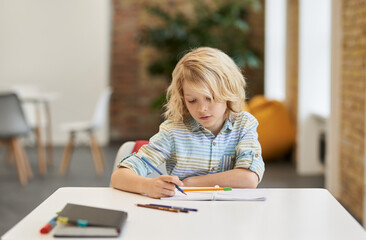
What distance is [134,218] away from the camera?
4.25 ft

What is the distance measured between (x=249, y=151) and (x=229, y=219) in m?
0.46

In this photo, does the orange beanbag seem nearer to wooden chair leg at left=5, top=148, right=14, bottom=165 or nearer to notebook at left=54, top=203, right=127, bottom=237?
wooden chair leg at left=5, top=148, right=14, bottom=165

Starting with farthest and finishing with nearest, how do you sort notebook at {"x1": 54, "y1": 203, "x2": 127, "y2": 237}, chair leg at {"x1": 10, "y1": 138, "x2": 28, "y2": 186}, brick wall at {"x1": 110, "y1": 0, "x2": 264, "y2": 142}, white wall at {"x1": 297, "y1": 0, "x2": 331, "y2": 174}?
brick wall at {"x1": 110, "y1": 0, "x2": 264, "y2": 142}
white wall at {"x1": 297, "y1": 0, "x2": 331, "y2": 174}
chair leg at {"x1": 10, "y1": 138, "x2": 28, "y2": 186}
notebook at {"x1": 54, "y1": 203, "x2": 127, "y2": 237}

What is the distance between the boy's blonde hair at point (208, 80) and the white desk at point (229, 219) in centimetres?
34

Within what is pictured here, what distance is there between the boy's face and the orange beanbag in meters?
4.04

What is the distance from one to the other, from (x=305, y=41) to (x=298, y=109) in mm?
639

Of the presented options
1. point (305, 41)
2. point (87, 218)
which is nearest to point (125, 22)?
point (305, 41)

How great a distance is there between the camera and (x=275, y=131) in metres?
5.77

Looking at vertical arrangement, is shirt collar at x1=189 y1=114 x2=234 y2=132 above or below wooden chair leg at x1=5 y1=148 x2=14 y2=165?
above

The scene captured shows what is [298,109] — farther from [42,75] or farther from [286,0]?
[42,75]

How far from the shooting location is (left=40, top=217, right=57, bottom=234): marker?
3.88 feet

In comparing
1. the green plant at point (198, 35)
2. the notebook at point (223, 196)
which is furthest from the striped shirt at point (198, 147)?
the green plant at point (198, 35)

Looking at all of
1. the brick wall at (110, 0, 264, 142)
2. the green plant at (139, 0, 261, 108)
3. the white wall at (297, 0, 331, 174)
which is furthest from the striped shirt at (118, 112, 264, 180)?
the brick wall at (110, 0, 264, 142)

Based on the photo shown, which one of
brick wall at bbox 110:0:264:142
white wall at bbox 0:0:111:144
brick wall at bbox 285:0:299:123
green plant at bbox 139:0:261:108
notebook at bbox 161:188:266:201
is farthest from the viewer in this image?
brick wall at bbox 110:0:264:142
